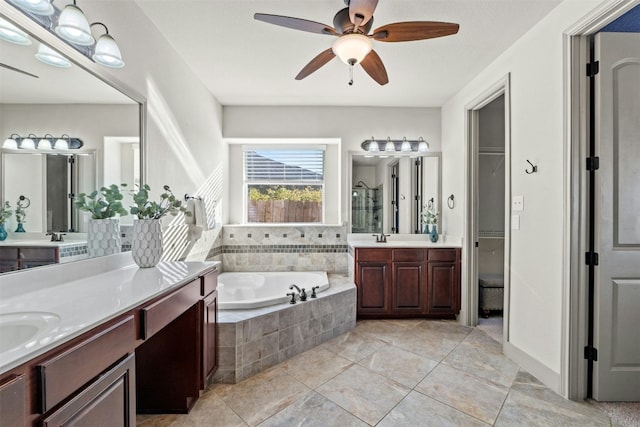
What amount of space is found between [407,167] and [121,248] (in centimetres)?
315

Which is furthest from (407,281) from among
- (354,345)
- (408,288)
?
(354,345)

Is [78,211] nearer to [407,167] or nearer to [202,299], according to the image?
[202,299]

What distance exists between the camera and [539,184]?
2031 mm

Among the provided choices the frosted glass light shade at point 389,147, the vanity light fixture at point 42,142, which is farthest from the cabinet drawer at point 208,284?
the frosted glass light shade at point 389,147

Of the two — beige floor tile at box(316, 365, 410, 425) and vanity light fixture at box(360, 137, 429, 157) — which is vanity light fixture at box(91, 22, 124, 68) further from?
vanity light fixture at box(360, 137, 429, 157)

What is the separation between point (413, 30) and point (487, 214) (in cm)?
283

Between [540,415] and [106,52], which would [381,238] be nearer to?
[540,415]

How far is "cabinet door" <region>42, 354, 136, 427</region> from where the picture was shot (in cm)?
81

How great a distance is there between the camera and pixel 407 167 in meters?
3.69

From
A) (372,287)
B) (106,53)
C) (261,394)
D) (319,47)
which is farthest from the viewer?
(372,287)

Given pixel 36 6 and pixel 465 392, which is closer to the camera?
pixel 36 6

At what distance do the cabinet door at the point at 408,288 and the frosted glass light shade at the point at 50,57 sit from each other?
298 centimetres

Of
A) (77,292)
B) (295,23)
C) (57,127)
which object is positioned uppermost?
(295,23)

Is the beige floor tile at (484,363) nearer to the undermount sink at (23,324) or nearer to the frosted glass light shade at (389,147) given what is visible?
the frosted glass light shade at (389,147)
